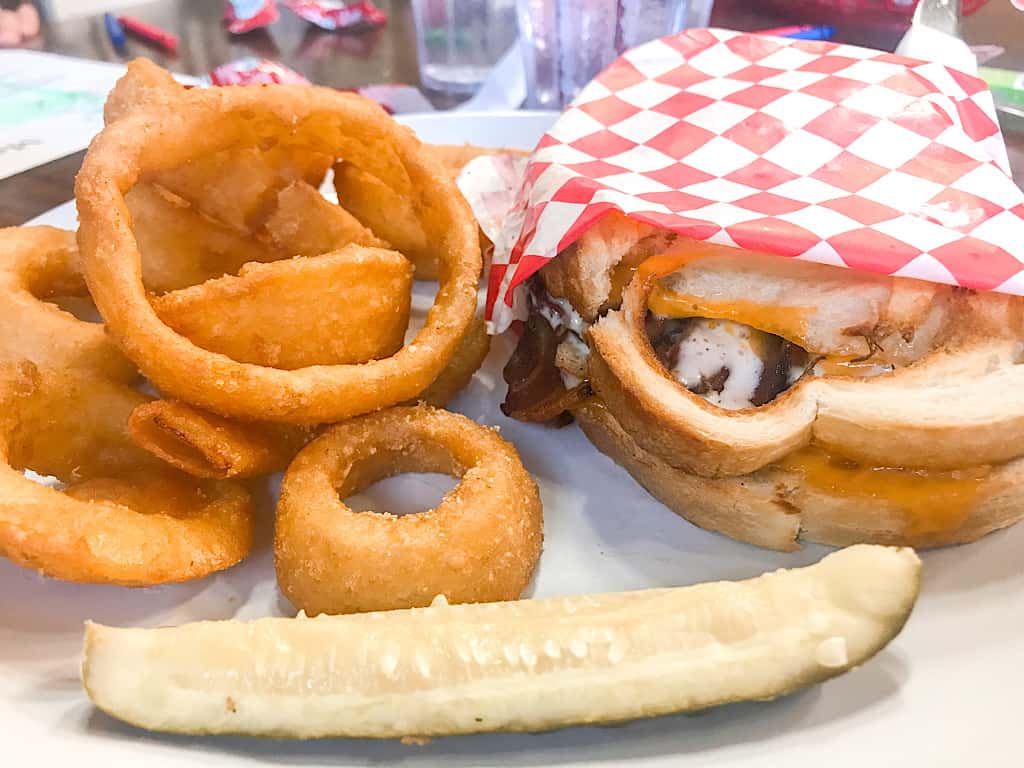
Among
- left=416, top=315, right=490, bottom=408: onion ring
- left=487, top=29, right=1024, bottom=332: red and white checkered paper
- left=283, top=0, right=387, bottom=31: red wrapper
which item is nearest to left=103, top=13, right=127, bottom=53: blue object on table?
left=283, top=0, right=387, bottom=31: red wrapper

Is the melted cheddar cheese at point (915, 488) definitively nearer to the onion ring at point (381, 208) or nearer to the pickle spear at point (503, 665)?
the pickle spear at point (503, 665)

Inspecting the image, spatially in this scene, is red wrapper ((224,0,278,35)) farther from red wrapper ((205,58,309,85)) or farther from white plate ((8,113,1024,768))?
white plate ((8,113,1024,768))

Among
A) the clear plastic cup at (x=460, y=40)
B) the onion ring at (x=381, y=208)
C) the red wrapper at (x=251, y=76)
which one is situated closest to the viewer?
the onion ring at (x=381, y=208)

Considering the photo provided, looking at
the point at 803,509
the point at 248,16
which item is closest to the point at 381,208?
the point at 803,509

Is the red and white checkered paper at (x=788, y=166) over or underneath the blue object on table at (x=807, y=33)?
over

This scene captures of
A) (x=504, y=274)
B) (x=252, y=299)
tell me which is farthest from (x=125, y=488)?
(x=504, y=274)

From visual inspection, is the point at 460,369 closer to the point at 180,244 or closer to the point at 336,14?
the point at 180,244

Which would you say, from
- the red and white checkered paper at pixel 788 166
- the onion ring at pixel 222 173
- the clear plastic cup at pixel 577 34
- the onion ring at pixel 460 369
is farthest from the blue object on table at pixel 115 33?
the onion ring at pixel 460 369
